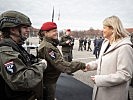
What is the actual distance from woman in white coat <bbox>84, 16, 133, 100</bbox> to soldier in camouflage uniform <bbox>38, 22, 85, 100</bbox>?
0.54 metres

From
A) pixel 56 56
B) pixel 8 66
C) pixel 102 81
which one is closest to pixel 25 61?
pixel 8 66

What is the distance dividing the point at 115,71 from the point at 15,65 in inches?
57.1

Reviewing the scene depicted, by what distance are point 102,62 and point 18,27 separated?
1.33 meters

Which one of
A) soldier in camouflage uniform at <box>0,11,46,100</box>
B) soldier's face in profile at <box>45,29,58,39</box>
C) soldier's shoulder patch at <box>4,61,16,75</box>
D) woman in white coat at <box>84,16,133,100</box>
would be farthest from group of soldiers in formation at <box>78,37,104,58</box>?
soldier's shoulder patch at <box>4,61,16,75</box>

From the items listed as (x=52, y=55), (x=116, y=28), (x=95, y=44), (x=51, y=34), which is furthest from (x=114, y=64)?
(x=95, y=44)

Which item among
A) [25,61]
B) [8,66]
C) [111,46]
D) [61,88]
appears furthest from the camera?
[61,88]

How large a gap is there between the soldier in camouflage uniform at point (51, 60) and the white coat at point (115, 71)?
0.57m

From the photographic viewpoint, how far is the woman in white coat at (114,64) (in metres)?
2.73

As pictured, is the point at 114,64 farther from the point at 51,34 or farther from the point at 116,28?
the point at 51,34

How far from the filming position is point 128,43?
9.17ft

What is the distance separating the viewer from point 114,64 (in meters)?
2.83

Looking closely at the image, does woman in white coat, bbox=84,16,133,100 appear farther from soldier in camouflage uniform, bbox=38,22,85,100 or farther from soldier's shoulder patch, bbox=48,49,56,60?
soldier's shoulder patch, bbox=48,49,56,60

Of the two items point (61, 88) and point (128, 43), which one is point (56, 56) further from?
point (61, 88)

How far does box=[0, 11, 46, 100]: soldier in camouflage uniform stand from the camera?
2.04m
